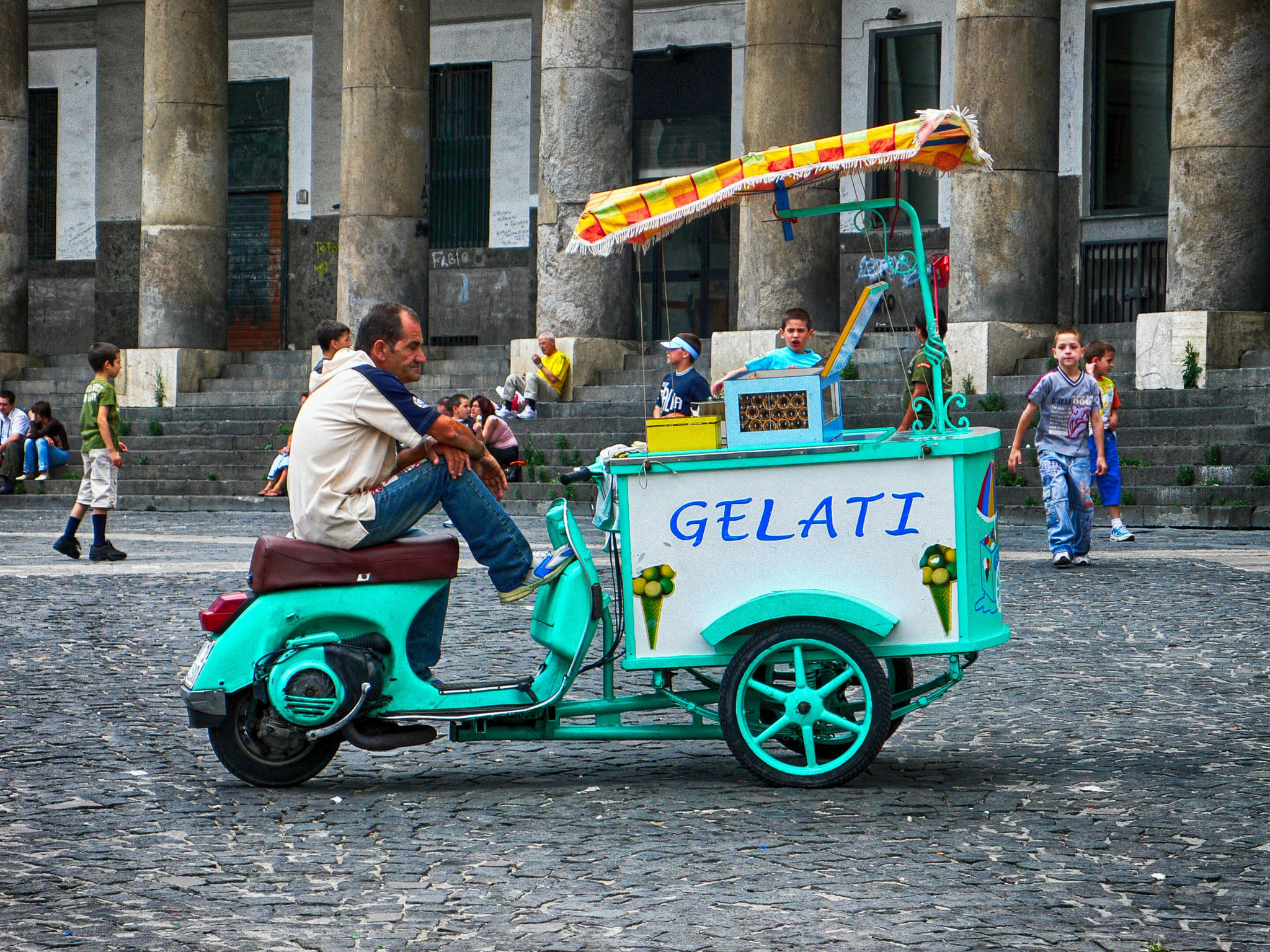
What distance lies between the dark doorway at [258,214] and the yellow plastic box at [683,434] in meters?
24.9

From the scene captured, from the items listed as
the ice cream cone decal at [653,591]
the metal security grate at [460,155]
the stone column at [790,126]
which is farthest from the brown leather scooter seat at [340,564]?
the metal security grate at [460,155]

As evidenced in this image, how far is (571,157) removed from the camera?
864 inches

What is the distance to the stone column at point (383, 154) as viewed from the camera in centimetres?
2328

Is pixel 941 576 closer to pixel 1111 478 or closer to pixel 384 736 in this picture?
pixel 384 736

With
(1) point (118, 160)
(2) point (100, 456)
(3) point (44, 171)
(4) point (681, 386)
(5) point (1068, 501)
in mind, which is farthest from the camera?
(3) point (44, 171)

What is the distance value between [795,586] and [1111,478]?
348 inches

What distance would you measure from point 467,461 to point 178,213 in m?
20.1

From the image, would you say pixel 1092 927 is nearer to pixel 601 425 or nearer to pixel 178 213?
pixel 601 425

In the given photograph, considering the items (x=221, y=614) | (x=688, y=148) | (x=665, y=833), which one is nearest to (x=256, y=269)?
(x=688, y=148)

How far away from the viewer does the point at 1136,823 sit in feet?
17.2

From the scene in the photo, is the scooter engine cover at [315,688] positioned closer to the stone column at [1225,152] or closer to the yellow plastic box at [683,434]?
the yellow plastic box at [683,434]

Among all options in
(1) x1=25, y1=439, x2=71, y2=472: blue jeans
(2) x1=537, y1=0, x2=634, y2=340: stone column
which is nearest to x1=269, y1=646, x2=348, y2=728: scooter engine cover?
(2) x1=537, y1=0, x2=634, y2=340: stone column

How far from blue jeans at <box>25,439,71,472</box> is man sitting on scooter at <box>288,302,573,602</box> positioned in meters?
18.7

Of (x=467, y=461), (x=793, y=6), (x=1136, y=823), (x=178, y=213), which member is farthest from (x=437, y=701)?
(x=178, y=213)
